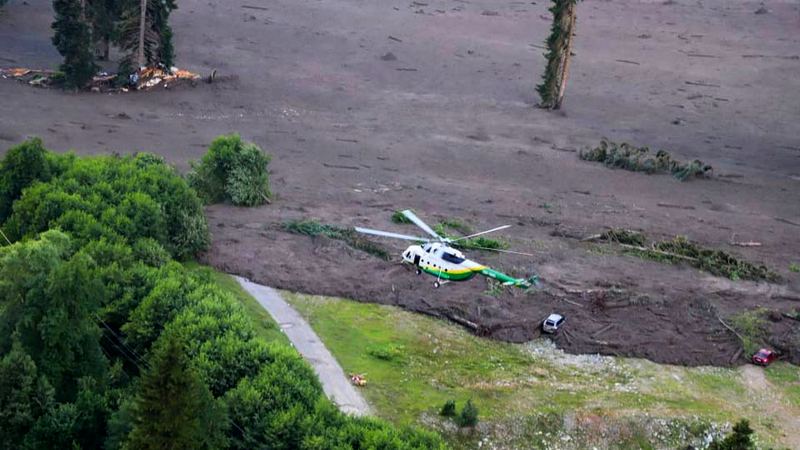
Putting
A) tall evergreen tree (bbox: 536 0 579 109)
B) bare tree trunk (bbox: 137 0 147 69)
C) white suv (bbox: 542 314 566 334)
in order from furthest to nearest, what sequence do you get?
tall evergreen tree (bbox: 536 0 579 109) < bare tree trunk (bbox: 137 0 147 69) < white suv (bbox: 542 314 566 334)

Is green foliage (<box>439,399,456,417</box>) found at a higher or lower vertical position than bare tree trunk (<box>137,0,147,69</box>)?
lower

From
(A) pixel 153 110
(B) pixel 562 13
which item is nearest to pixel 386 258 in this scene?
(A) pixel 153 110

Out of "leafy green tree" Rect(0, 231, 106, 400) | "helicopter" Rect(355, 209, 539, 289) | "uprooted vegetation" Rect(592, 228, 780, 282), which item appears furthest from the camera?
"uprooted vegetation" Rect(592, 228, 780, 282)

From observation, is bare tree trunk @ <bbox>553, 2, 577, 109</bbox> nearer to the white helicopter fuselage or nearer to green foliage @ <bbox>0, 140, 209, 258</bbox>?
the white helicopter fuselage

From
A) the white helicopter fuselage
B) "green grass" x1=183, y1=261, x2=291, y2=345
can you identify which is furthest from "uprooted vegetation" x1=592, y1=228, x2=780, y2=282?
"green grass" x1=183, y1=261, x2=291, y2=345

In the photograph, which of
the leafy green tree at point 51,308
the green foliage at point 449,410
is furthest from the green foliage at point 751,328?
the leafy green tree at point 51,308

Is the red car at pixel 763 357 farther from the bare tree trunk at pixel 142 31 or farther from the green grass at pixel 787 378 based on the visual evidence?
the bare tree trunk at pixel 142 31

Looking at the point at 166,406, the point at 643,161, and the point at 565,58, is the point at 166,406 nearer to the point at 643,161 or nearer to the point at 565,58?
the point at 643,161

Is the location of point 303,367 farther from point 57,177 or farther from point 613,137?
point 613,137
